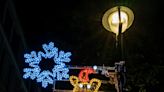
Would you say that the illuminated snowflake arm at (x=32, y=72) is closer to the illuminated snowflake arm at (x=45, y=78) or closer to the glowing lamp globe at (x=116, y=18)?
the illuminated snowflake arm at (x=45, y=78)

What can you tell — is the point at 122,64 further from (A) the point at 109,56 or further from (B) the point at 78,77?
(A) the point at 109,56

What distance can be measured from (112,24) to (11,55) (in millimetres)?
19275

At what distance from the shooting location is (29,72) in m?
9.20

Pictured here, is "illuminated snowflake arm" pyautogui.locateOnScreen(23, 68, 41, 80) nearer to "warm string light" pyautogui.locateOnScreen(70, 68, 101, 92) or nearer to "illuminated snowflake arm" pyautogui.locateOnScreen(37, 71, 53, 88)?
"illuminated snowflake arm" pyautogui.locateOnScreen(37, 71, 53, 88)

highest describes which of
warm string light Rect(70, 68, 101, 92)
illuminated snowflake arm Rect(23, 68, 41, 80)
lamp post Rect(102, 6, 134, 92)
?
lamp post Rect(102, 6, 134, 92)

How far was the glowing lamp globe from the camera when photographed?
805 centimetres

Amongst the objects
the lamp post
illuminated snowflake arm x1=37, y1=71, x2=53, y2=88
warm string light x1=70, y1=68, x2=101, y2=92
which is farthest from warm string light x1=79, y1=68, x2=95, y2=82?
the lamp post

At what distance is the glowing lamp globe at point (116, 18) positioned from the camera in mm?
8047

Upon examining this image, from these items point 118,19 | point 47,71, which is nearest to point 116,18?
point 118,19

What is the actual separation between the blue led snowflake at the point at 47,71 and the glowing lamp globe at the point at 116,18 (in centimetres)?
180

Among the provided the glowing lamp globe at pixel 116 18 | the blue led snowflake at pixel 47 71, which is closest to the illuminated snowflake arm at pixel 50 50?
the blue led snowflake at pixel 47 71

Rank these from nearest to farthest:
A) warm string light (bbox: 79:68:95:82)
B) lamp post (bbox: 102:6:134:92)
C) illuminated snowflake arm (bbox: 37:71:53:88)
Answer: lamp post (bbox: 102:6:134:92), illuminated snowflake arm (bbox: 37:71:53:88), warm string light (bbox: 79:68:95:82)

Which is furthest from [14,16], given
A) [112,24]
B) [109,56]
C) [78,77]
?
[112,24]

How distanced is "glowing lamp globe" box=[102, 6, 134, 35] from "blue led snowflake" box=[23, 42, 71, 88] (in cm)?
180
